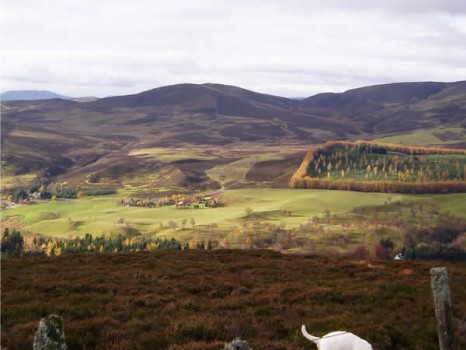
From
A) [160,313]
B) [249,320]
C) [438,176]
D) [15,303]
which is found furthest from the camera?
[438,176]

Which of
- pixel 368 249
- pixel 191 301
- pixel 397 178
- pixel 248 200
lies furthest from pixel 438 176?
pixel 191 301

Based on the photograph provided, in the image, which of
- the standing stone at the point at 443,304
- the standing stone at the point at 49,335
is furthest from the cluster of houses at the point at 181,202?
the standing stone at the point at 49,335

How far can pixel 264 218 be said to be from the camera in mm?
141250

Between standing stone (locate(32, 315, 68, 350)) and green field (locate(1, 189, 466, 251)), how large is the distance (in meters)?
95.3

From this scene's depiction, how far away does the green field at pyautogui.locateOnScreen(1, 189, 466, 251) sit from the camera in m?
117

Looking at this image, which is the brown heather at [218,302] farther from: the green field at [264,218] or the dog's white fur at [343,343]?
the green field at [264,218]

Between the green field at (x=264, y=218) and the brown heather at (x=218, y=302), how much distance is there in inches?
2959

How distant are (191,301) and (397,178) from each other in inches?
7184

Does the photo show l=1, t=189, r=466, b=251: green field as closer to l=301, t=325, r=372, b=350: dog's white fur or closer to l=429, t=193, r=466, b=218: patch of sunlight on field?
l=429, t=193, r=466, b=218: patch of sunlight on field

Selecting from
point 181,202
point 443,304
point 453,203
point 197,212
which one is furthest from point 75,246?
point 453,203

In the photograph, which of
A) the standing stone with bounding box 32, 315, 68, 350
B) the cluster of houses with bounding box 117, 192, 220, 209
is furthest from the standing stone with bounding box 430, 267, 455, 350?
the cluster of houses with bounding box 117, 192, 220, 209

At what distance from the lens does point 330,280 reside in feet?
85.6

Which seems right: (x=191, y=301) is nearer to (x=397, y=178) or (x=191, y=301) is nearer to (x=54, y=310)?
(x=54, y=310)

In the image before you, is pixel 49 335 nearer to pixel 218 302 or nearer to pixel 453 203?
pixel 218 302
